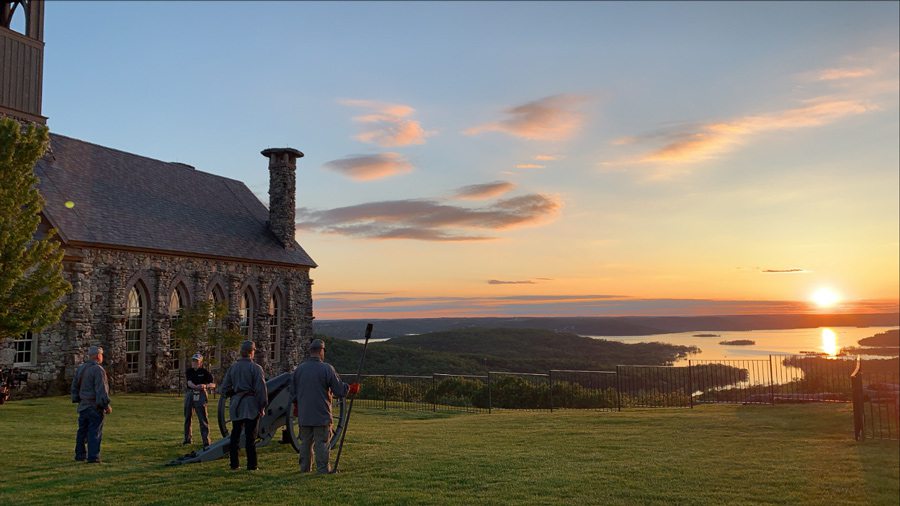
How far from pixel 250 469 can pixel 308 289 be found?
92.9ft

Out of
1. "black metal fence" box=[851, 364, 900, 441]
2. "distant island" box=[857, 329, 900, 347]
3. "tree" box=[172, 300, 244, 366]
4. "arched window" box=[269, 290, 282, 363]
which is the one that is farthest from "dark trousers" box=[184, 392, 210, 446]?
"distant island" box=[857, 329, 900, 347]

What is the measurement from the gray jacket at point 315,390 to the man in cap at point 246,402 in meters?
Answer: 0.93

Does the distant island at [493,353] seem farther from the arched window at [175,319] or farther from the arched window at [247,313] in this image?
the arched window at [175,319]

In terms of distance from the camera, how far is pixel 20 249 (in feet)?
62.1

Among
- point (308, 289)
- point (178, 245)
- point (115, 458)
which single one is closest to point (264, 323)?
point (308, 289)

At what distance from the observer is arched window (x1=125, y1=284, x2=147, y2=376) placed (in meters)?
28.5

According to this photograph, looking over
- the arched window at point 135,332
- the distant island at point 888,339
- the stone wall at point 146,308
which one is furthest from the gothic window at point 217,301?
the distant island at point 888,339

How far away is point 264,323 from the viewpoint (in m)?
35.8

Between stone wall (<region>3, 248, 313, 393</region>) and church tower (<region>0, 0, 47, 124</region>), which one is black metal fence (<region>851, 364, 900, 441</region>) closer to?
stone wall (<region>3, 248, 313, 393</region>)

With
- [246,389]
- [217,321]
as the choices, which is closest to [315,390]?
[246,389]

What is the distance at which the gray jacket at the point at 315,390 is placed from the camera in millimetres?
11148

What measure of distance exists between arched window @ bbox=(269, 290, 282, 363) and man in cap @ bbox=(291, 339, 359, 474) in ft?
Result: 87.8

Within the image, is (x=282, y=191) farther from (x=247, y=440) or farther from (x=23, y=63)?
(x=247, y=440)

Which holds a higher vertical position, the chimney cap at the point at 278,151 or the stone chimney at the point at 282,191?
the chimney cap at the point at 278,151
